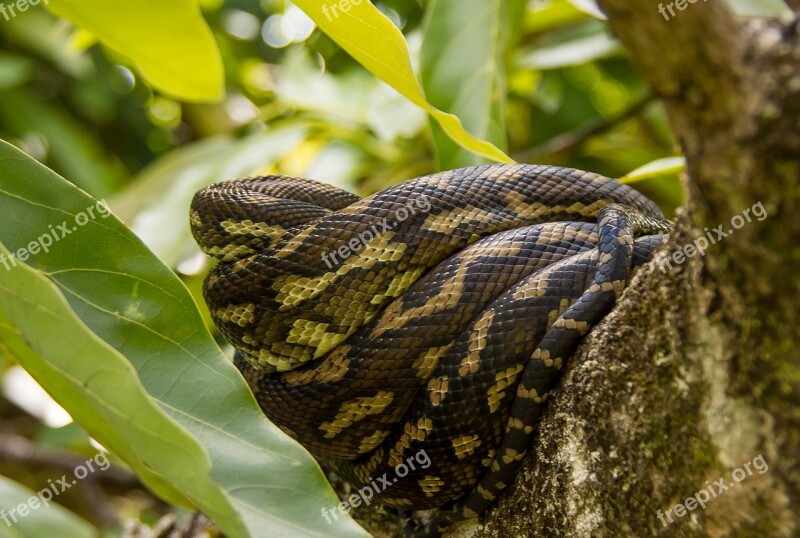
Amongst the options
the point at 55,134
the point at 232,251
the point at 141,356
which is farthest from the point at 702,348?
the point at 55,134

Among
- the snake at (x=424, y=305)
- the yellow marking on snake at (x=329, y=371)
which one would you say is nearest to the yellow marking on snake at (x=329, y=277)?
the snake at (x=424, y=305)

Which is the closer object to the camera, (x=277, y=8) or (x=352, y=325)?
(x=352, y=325)

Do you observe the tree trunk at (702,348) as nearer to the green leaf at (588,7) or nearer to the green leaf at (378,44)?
the green leaf at (378,44)

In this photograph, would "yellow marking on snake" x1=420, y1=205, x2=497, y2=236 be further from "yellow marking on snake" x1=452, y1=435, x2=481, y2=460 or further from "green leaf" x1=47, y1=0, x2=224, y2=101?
"green leaf" x1=47, y1=0, x2=224, y2=101

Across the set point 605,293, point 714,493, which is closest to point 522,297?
point 605,293

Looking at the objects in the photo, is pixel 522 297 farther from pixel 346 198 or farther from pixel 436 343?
pixel 346 198

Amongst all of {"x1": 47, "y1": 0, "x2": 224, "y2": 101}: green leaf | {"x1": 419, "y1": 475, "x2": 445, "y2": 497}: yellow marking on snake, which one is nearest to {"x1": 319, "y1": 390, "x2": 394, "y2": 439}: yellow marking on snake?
{"x1": 419, "y1": 475, "x2": 445, "y2": 497}: yellow marking on snake
